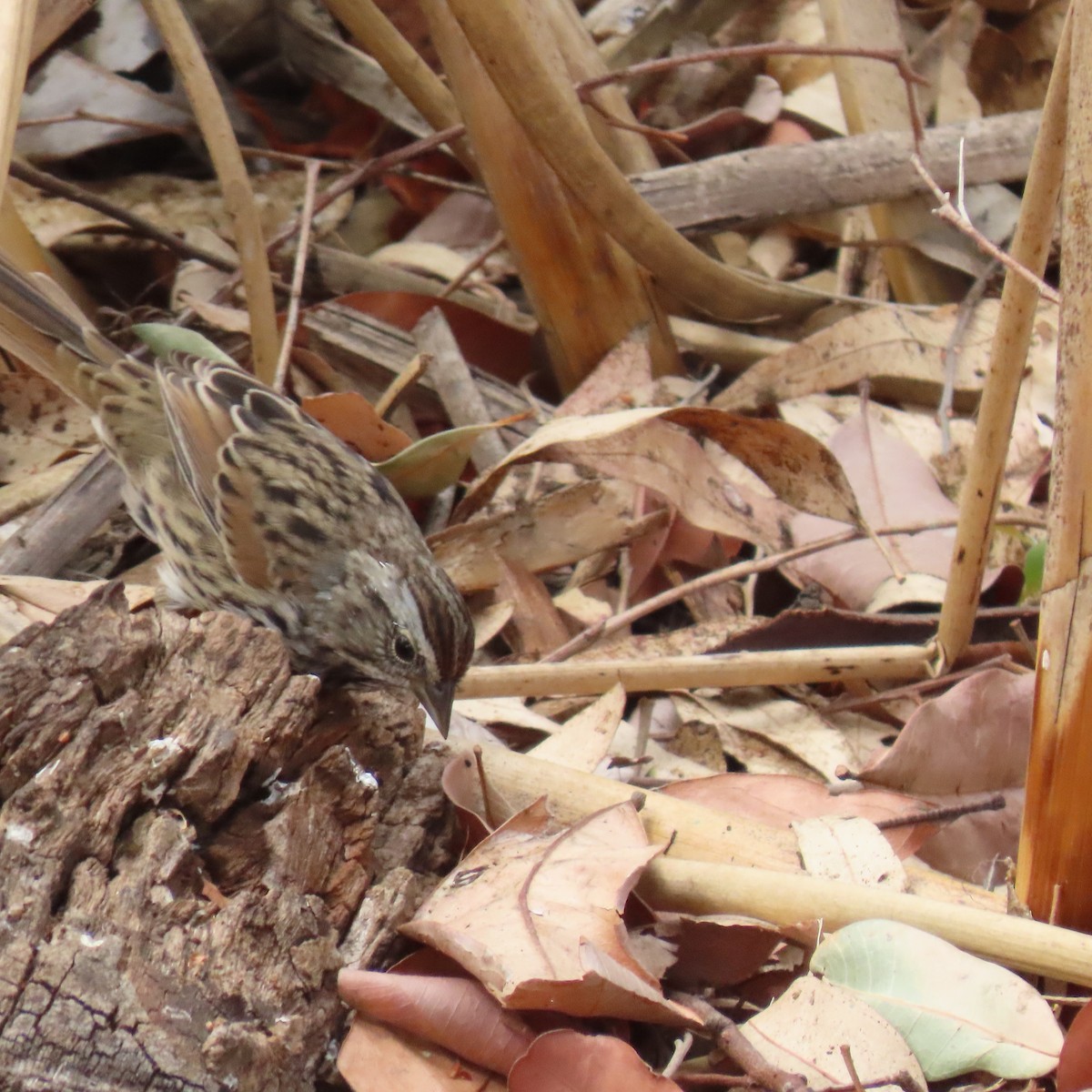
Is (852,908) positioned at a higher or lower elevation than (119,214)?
lower

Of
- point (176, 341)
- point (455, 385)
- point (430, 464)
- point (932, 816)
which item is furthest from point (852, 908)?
point (176, 341)

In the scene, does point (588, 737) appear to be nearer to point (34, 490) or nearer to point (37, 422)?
point (34, 490)

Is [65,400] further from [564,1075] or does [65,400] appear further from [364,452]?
[564,1075]

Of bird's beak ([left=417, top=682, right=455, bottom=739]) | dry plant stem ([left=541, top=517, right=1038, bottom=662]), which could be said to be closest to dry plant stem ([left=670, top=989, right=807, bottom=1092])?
bird's beak ([left=417, top=682, right=455, bottom=739])

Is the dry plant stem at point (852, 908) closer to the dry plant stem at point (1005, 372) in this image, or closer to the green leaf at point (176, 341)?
the dry plant stem at point (1005, 372)

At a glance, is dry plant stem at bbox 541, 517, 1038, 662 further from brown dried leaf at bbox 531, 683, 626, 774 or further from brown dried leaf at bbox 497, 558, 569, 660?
brown dried leaf at bbox 531, 683, 626, 774

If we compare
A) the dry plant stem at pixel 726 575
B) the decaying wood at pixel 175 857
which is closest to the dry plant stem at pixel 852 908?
the decaying wood at pixel 175 857

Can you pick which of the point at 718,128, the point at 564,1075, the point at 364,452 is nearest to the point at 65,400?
the point at 364,452
